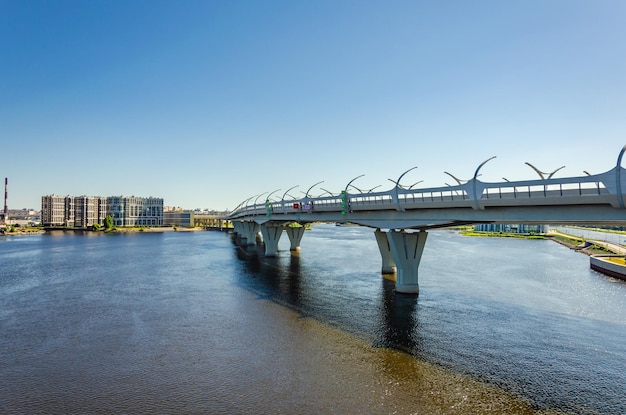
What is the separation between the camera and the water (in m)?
17.6

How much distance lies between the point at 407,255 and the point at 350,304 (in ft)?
26.9

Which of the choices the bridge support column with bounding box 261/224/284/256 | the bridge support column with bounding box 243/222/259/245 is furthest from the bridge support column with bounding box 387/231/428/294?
the bridge support column with bounding box 243/222/259/245

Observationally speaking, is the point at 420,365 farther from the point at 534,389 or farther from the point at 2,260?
the point at 2,260

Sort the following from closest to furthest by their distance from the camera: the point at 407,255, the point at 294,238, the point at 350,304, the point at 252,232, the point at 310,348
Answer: the point at 310,348, the point at 350,304, the point at 407,255, the point at 294,238, the point at 252,232

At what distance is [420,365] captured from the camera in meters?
21.5

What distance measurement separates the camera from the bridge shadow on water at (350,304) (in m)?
27.0

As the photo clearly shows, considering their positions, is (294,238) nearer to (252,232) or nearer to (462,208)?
(252,232)

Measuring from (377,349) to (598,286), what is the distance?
137 feet

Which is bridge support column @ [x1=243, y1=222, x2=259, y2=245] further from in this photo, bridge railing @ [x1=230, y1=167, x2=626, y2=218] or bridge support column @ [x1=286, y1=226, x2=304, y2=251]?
bridge railing @ [x1=230, y1=167, x2=626, y2=218]

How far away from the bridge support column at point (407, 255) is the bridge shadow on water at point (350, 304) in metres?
1.37

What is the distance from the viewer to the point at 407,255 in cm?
3878

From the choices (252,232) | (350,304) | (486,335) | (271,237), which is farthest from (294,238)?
(486,335)

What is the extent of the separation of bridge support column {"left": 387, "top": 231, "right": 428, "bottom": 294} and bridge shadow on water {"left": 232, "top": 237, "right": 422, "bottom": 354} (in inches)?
54.0

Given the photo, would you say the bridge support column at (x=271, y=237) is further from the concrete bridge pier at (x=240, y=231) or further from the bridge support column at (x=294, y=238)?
the concrete bridge pier at (x=240, y=231)
